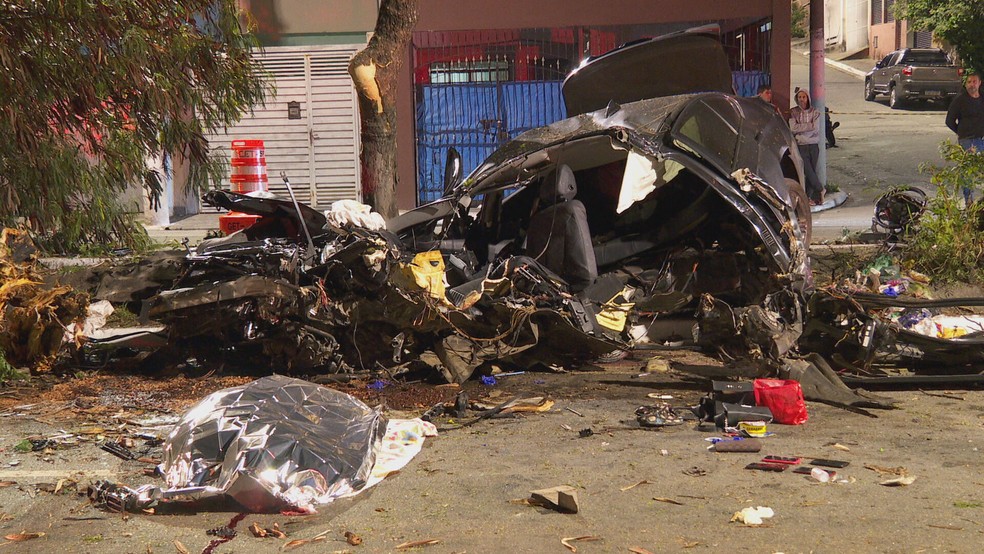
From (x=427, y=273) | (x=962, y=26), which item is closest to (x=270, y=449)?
(x=427, y=273)

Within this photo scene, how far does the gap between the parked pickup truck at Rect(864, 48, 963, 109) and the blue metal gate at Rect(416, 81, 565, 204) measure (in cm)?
1336

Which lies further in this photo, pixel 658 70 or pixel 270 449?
pixel 658 70

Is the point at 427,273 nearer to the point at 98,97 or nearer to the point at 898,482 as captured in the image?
the point at 898,482

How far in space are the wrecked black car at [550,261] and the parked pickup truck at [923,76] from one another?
1903cm

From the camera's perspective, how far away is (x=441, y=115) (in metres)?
15.6

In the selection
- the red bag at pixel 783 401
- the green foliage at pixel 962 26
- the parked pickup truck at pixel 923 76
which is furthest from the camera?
the parked pickup truck at pixel 923 76

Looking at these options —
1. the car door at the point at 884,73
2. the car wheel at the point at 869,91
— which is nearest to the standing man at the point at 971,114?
the car door at the point at 884,73

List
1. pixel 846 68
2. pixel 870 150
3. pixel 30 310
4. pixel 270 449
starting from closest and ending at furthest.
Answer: pixel 270 449 → pixel 30 310 → pixel 870 150 → pixel 846 68

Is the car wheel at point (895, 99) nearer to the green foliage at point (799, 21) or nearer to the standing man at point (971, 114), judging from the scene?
the standing man at point (971, 114)

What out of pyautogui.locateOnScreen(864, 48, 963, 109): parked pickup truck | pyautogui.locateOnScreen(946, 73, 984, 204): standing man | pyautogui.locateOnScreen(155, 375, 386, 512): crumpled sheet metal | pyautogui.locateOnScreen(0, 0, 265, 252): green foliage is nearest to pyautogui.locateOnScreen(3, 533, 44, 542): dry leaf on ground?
pyautogui.locateOnScreen(155, 375, 386, 512): crumpled sheet metal

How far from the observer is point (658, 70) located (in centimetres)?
790

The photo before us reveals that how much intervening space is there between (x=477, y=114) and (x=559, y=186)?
8.87 m

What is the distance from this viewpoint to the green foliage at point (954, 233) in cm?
887

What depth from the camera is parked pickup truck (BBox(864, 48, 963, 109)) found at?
24.0 metres
